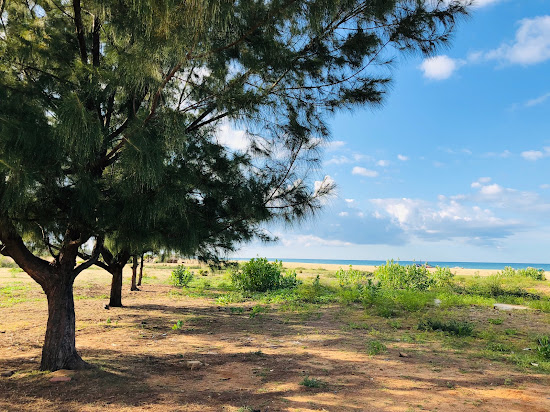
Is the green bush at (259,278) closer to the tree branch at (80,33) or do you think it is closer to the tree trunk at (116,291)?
the tree trunk at (116,291)

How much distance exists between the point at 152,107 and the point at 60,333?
3.38m

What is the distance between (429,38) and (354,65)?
92 centimetres

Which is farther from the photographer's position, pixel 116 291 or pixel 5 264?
pixel 5 264

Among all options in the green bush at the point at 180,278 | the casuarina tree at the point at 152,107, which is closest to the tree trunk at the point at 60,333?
the casuarina tree at the point at 152,107

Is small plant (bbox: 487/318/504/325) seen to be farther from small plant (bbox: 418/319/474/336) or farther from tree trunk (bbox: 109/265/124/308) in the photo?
tree trunk (bbox: 109/265/124/308)

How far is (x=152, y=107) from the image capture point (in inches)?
149

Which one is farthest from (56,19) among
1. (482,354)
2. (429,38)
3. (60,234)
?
(482,354)

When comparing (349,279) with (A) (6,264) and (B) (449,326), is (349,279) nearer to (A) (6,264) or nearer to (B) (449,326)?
(B) (449,326)

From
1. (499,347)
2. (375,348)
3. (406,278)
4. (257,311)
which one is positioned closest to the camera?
(375,348)

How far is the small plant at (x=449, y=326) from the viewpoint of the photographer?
734 centimetres

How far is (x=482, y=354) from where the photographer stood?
603cm

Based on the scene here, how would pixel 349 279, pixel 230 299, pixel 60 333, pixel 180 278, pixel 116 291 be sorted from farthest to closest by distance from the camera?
pixel 180 278 → pixel 349 279 → pixel 230 299 → pixel 116 291 → pixel 60 333

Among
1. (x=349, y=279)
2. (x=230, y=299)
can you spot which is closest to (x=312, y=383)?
(x=230, y=299)

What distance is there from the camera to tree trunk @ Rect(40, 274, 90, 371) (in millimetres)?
5062
